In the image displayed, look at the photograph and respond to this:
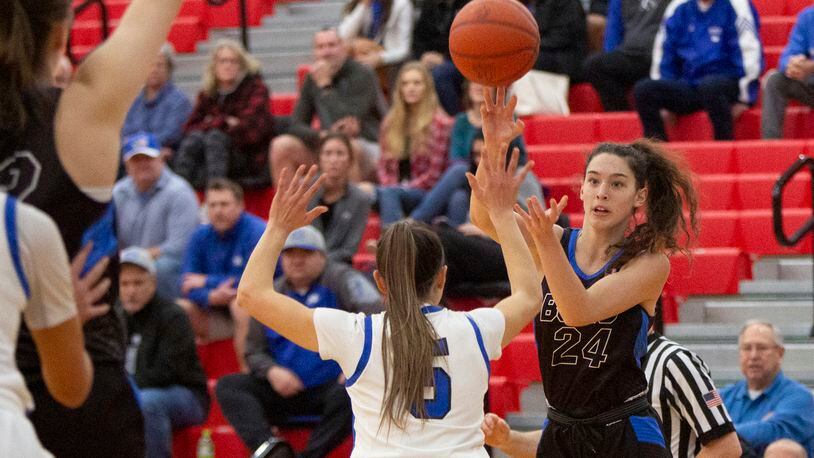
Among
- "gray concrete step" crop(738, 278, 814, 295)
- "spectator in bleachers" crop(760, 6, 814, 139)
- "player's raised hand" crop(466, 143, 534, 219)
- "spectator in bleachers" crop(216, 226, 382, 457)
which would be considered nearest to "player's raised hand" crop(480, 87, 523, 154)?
"player's raised hand" crop(466, 143, 534, 219)

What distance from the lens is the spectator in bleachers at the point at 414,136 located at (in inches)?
337

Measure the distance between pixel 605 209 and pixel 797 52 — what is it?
539 cm

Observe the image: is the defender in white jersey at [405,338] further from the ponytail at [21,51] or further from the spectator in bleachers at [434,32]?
the spectator in bleachers at [434,32]

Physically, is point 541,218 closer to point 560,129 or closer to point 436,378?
point 436,378

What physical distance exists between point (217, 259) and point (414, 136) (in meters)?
1.67

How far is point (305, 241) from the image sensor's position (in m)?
7.13

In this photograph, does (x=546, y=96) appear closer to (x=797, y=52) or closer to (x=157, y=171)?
(x=797, y=52)

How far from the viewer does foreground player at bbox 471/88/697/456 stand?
3982 millimetres

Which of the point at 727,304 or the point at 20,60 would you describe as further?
the point at 727,304

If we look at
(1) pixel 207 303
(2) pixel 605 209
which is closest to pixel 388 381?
(2) pixel 605 209

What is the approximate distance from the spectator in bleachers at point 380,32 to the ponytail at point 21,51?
7.57 m

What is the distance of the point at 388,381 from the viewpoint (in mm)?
3475

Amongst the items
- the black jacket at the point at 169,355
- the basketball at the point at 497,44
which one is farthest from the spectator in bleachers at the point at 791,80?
the basketball at the point at 497,44

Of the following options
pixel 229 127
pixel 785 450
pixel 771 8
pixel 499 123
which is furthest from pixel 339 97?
pixel 499 123
